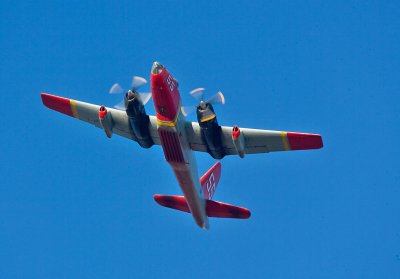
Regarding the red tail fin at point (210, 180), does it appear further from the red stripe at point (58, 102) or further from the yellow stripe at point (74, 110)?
the red stripe at point (58, 102)

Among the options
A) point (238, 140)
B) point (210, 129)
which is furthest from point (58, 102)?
point (238, 140)

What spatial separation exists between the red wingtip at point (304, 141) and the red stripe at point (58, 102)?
45.2ft

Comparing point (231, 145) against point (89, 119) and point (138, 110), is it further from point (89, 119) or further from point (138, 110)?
point (89, 119)

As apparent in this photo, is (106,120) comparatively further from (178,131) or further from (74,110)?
(178,131)

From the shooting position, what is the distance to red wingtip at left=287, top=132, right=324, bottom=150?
35719 millimetres

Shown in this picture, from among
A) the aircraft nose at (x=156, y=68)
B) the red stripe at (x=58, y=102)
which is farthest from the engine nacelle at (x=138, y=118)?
the red stripe at (x=58, y=102)

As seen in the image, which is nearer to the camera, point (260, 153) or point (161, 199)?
point (260, 153)

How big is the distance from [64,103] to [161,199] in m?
8.99

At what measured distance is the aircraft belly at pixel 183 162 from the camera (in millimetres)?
35969

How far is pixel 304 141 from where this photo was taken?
119 feet

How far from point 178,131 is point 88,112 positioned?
6.83 meters

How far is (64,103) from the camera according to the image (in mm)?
40125

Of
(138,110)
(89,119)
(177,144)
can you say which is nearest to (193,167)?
(177,144)

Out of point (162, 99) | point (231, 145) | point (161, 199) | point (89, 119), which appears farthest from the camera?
point (161, 199)
